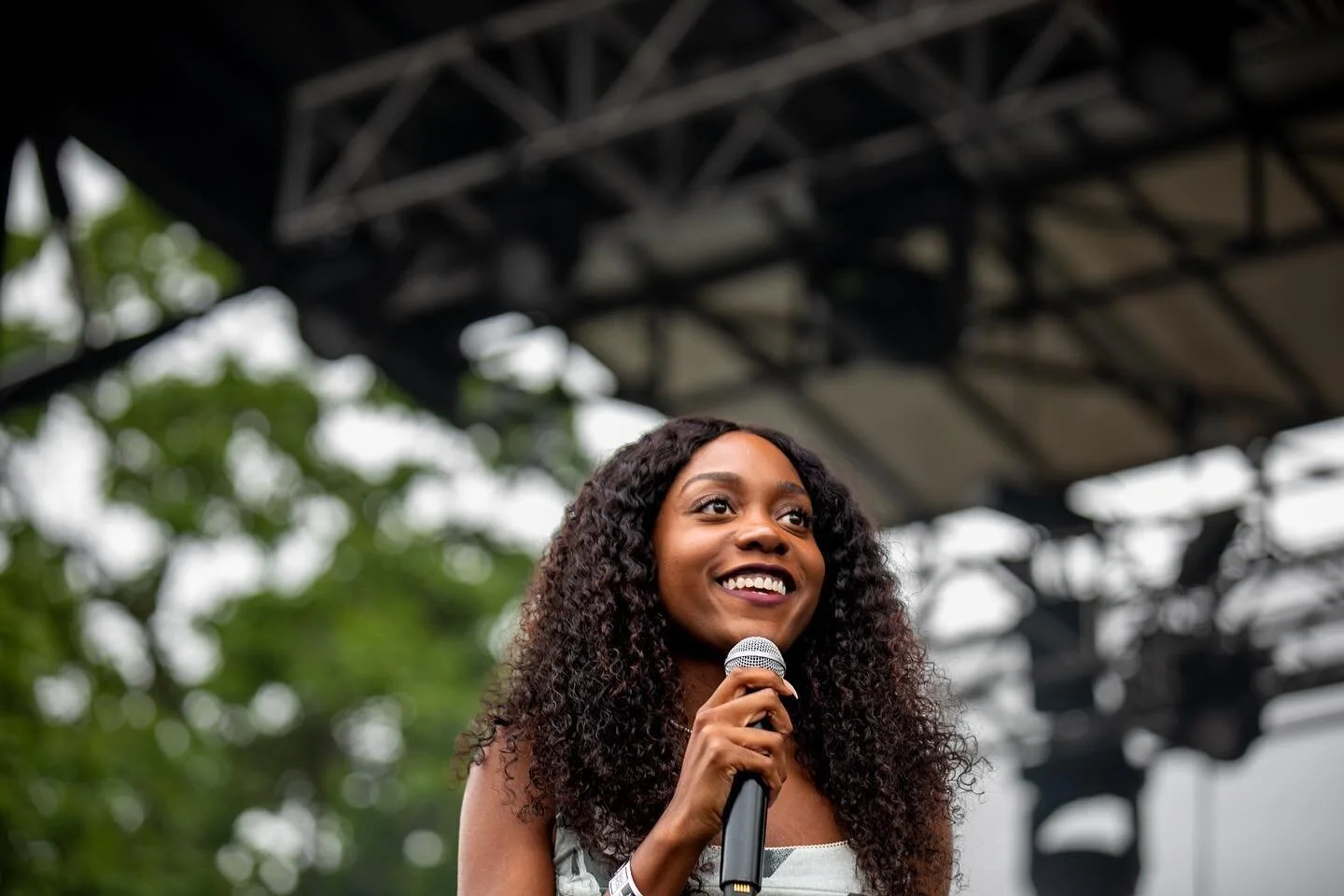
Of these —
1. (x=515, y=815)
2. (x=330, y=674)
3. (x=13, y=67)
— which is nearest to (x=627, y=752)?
(x=515, y=815)

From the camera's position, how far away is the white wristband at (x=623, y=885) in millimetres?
1888

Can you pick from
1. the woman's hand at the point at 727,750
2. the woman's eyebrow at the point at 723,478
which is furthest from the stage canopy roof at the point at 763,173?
the woman's hand at the point at 727,750

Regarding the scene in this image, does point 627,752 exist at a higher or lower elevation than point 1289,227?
lower

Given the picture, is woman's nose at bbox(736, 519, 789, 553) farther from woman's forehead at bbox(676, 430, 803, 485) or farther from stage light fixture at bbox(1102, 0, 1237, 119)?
stage light fixture at bbox(1102, 0, 1237, 119)

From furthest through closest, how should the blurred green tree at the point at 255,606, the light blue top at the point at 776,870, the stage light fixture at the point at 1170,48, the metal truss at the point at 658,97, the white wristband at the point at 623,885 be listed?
the blurred green tree at the point at 255,606
the metal truss at the point at 658,97
the stage light fixture at the point at 1170,48
the light blue top at the point at 776,870
the white wristband at the point at 623,885

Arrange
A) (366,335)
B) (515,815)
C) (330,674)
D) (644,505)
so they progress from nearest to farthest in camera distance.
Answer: (515,815) < (644,505) < (366,335) < (330,674)

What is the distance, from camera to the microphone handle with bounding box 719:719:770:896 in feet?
5.81

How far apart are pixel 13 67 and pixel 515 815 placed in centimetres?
458

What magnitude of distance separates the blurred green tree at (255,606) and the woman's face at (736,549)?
6.65m

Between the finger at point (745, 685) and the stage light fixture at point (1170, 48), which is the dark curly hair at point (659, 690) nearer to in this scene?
the finger at point (745, 685)

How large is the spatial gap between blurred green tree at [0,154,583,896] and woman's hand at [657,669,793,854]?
6989mm

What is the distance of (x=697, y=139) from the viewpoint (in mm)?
7113

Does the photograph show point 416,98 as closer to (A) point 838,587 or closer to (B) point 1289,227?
(B) point 1289,227

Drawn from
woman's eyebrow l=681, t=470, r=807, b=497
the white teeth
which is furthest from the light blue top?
woman's eyebrow l=681, t=470, r=807, b=497
